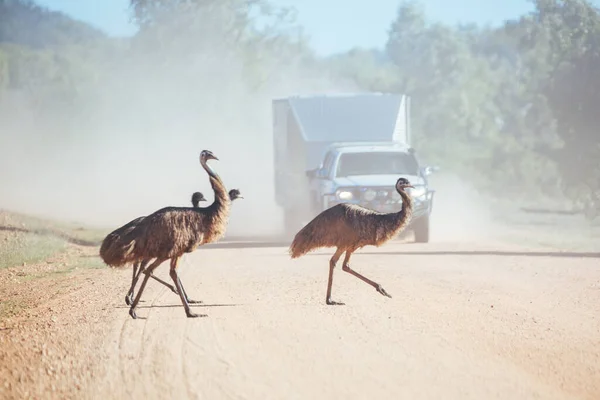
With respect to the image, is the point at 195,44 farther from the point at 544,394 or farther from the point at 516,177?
the point at 544,394

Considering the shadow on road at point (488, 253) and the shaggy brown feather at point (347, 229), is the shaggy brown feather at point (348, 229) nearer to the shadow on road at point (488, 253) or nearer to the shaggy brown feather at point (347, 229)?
the shaggy brown feather at point (347, 229)

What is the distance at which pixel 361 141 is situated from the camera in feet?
81.7

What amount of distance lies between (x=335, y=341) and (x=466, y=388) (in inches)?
78.8

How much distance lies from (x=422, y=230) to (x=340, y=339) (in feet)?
43.4

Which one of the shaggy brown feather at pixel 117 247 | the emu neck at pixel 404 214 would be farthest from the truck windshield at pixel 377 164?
the shaggy brown feather at pixel 117 247

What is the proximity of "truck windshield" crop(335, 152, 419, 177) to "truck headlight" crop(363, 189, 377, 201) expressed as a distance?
92cm

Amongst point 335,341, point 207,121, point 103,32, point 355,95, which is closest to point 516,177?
point 207,121

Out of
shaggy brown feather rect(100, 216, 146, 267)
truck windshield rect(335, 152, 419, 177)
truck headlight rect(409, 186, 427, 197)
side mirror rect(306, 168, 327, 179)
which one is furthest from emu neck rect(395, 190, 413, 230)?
truck windshield rect(335, 152, 419, 177)

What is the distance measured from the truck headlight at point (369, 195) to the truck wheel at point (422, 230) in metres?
1.47

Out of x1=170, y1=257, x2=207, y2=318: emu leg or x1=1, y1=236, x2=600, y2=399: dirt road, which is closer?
x1=1, y1=236, x2=600, y2=399: dirt road

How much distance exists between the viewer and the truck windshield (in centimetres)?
2294

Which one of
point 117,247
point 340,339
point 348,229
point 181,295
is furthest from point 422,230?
point 340,339

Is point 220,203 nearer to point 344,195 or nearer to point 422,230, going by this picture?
point 344,195

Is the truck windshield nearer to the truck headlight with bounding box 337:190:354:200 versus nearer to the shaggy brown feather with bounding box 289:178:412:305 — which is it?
the truck headlight with bounding box 337:190:354:200
